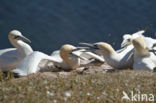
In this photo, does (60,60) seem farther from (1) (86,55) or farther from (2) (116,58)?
(2) (116,58)

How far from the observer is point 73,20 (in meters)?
16.0

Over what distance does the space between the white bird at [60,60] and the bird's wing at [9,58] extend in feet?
1.33

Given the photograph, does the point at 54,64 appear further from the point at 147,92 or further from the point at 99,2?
the point at 99,2

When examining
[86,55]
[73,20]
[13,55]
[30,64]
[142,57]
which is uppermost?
[73,20]

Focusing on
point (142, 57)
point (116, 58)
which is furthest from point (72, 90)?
point (116, 58)

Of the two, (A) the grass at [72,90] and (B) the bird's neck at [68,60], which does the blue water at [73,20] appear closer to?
(B) the bird's neck at [68,60]

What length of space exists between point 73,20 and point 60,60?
632 cm

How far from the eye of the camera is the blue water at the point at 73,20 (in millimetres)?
14789

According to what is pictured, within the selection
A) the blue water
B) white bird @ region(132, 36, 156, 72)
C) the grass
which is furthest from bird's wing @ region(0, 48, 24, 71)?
the blue water

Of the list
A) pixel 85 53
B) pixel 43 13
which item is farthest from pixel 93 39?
pixel 85 53

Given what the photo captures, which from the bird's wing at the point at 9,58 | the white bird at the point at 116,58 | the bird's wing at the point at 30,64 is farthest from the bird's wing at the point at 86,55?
the bird's wing at the point at 9,58

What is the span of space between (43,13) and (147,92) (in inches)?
435

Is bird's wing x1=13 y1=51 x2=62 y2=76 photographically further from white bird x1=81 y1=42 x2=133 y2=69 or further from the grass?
the grass

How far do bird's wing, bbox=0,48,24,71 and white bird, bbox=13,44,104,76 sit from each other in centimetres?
41
